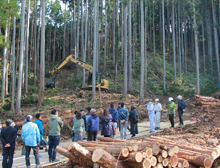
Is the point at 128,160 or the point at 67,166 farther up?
the point at 128,160

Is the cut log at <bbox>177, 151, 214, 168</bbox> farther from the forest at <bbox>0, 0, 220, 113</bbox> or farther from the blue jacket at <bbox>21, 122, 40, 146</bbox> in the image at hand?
the forest at <bbox>0, 0, 220, 113</bbox>

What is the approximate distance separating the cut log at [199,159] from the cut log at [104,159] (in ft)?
6.27

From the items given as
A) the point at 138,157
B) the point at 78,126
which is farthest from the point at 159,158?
the point at 78,126

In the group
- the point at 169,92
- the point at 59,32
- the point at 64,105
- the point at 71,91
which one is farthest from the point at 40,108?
the point at 59,32

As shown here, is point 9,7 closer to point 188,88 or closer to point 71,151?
point 71,151

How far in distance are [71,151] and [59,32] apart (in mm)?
46823

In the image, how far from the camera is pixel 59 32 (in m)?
48.8

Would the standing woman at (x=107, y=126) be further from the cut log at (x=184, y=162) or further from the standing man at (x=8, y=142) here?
the cut log at (x=184, y=162)

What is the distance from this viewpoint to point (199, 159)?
5.32 meters

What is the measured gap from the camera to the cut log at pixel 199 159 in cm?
526

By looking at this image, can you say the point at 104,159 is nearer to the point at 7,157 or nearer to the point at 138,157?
the point at 138,157

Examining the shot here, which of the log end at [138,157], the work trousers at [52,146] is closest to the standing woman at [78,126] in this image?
the work trousers at [52,146]

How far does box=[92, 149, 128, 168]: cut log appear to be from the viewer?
14.8ft

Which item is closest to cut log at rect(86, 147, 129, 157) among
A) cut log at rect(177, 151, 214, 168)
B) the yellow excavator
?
cut log at rect(177, 151, 214, 168)
